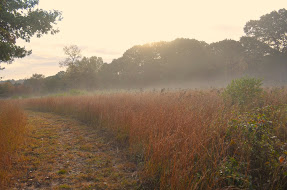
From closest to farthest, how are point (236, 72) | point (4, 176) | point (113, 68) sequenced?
point (4, 176)
point (236, 72)
point (113, 68)

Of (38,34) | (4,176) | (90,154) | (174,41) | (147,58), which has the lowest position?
(90,154)

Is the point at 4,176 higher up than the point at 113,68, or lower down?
lower down

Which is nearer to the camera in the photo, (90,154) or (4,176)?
(4,176)

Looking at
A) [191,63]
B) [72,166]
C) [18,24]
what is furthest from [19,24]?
[191,63]

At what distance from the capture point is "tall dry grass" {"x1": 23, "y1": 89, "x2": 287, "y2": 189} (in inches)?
91.5

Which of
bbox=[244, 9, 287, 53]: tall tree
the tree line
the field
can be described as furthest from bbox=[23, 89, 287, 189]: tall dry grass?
bbox=[244, 9, 287, 53]: tall tree

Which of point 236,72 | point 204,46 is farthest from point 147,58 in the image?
point 236,72

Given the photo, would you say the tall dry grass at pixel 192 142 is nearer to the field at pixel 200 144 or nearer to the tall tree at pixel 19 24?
the field at pixel 200 144

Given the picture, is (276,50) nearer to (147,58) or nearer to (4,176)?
(147,58)

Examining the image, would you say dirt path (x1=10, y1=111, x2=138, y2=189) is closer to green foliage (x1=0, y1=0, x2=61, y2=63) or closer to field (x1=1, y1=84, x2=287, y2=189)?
field (x1=1, y1=84, x2=287, y2=189)

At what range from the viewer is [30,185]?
304 cm

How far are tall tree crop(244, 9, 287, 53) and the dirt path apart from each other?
1357 inches

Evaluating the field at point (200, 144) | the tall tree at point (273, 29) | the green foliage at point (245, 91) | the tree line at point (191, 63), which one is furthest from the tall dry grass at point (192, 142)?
the tall tree at point (273, 29)

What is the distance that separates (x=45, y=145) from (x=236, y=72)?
2899 cm
